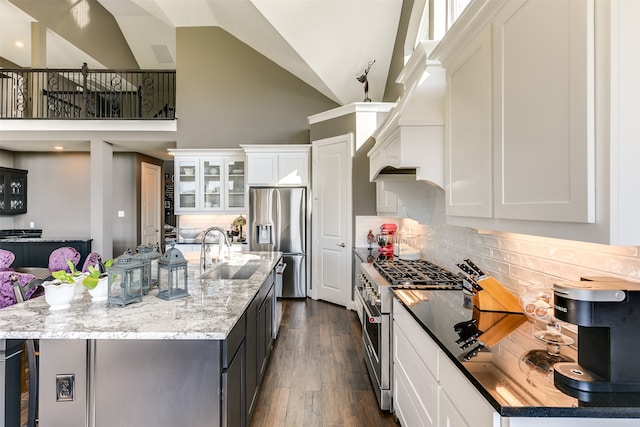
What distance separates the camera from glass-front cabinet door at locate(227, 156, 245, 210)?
5609 millimetres

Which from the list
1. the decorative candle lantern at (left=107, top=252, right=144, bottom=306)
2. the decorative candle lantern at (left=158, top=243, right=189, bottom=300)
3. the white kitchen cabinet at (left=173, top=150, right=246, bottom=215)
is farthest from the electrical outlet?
the white kitchen cabinet at (left=173, top=150, right=246, bottom=215)

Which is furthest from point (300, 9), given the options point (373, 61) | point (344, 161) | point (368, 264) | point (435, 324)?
point (435, 324)

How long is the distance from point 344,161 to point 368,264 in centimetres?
200

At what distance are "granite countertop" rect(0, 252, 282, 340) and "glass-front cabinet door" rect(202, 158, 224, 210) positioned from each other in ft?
12.5

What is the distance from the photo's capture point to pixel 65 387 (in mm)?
1359

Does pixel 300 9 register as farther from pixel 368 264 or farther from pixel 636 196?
pixel 636 196

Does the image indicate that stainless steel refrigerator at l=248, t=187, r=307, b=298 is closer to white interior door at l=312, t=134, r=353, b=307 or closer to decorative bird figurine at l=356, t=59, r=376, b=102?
white interior door at l=312, t=134, r=353, b=307

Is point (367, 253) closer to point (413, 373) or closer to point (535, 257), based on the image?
point (413, 373)

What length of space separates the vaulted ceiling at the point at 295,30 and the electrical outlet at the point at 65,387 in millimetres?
4038

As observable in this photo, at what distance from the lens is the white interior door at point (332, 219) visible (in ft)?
14.5

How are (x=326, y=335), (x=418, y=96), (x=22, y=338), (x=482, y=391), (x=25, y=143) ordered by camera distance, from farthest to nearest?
(x=25, y=143)
(x=326, y=335)
(x=418, y=96)
(x=22, y=338)
(x=482, y=391)

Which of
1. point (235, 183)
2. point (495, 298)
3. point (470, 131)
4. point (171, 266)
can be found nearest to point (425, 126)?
point (470, 131)

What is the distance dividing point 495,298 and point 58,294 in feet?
7.43

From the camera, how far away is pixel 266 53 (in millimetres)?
5285
